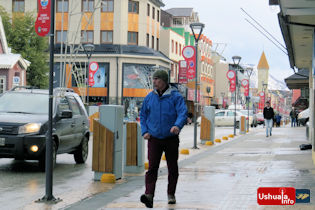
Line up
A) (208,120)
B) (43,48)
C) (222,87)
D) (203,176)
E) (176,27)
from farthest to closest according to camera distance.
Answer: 1. (222,87)
2. (176,27)
3. (43,48)
4. (208,120)
5. (203,176)

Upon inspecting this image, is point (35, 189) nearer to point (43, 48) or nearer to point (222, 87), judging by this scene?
point (43, 48)

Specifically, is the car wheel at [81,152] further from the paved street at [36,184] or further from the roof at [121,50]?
the roof at [121,50]

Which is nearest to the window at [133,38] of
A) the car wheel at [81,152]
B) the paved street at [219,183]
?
the paved street at [219,183]

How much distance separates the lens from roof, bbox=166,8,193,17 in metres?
79.4

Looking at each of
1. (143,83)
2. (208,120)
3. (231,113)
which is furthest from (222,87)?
(208,120)

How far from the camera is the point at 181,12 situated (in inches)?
3152

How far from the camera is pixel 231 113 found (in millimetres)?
50469

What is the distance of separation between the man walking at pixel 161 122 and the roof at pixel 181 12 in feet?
237

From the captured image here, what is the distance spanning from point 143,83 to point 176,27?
19.7 metres

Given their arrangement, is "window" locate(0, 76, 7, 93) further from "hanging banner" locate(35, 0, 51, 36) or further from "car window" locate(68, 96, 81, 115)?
"hanging banner" locate(35, 0, 51, 36)

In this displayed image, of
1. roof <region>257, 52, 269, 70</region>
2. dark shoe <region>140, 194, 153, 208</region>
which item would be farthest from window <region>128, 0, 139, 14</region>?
roof <region>257, 52, 269, 70</region>

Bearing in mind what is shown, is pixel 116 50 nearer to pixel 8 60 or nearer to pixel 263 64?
pixel 8 60

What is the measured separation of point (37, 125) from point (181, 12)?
69.3m

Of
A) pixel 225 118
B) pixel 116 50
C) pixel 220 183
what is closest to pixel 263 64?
pixel 116 50
